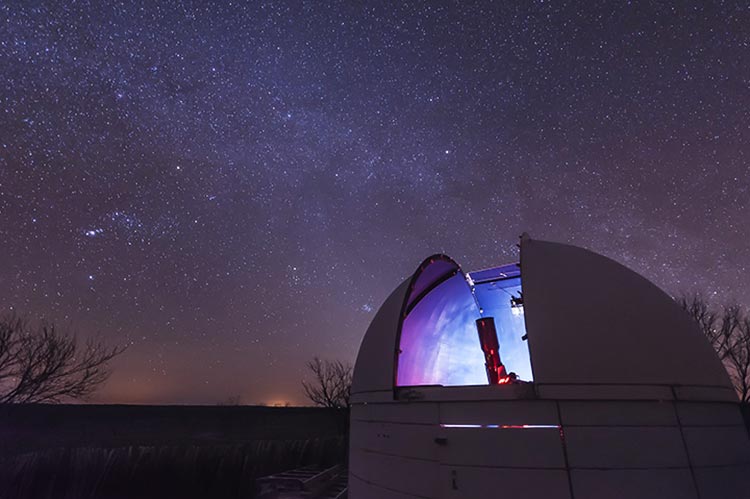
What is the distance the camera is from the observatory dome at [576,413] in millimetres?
4750

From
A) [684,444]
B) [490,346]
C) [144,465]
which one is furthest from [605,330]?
[144,465]

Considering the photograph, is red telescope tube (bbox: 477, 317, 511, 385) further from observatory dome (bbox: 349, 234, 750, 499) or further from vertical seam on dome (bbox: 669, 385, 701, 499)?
vertical seam on dome (bbox: 669, 385, 701, 499)

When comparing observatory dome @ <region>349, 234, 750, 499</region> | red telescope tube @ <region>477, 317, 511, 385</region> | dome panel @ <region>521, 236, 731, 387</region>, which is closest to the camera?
observatory dome @ <region>349, 234, 750, 499</region>

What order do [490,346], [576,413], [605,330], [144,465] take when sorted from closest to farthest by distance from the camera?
→ 1. [576,413]
2. [605,330]
3. [490,346]
4. [144,465]

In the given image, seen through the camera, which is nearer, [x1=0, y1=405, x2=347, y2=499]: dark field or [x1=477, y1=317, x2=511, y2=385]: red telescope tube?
[x1=477, y1=317, x2=511, y2=385]: red telescope tube

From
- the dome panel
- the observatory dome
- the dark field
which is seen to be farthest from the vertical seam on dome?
the dark field

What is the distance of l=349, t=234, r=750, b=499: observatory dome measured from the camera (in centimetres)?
475

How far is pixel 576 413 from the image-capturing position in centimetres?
486

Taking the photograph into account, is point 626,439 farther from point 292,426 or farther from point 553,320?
point 292,426

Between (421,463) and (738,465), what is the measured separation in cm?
441

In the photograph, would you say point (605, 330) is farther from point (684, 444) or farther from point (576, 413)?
point (684, 444)

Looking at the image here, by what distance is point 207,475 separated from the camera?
15516 millimetres

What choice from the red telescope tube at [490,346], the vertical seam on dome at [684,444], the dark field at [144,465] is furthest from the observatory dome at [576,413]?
the dark field at [144,465]

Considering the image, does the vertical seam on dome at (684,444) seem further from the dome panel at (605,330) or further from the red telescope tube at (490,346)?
the red telescope tube at (490,346)
